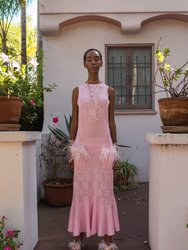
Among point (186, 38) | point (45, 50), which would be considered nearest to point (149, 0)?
point (186, 38)

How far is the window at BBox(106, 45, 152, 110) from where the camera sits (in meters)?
7.12

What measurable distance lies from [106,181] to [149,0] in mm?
4367

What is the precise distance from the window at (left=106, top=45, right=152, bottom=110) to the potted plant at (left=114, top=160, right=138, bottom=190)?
1156 mm

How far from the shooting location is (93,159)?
3.53m

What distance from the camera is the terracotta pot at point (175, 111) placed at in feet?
11.1

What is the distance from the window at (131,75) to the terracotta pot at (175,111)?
368 cm

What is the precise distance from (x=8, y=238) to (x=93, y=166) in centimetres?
102

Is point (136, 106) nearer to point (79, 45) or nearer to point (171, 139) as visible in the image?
point (79, 45)

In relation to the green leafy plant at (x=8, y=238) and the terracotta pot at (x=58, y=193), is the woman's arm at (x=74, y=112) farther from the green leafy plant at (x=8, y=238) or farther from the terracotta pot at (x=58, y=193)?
the terracotta pot at (x=58, y=193)

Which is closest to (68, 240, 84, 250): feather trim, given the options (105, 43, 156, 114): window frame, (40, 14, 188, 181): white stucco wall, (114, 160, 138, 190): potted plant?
(114, 160, 138, 190): potted plant

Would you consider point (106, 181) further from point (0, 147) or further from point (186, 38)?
point (186, 38)

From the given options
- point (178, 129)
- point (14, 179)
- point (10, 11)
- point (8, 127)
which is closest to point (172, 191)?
point (178, 129)

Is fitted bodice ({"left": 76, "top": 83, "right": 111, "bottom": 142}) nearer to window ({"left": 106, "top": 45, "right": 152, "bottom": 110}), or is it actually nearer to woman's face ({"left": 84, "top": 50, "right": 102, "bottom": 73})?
woman's face ({"left": 84, "top": 50, "right": 102, "bottom": 73})

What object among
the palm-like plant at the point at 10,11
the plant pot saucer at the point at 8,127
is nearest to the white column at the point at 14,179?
the plant pot saucer at the point at 8,127
